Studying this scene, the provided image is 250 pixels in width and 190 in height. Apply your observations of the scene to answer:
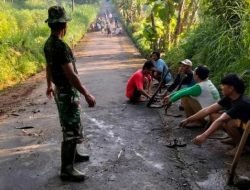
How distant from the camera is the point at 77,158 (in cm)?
584

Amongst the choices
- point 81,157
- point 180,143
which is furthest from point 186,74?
point 81,157

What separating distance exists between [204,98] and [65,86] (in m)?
2.91

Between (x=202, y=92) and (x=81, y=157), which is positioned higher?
(x=202, y=92)

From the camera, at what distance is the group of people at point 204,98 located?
17.3ft

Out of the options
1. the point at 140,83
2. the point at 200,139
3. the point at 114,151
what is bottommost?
the point at 114,151

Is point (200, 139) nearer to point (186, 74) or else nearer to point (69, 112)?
point (69, 112)

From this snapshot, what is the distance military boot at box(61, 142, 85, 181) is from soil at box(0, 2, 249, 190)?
0.11 m

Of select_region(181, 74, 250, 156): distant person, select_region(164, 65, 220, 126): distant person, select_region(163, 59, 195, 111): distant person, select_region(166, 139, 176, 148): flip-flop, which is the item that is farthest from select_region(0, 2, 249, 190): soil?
select_region(163, 59, 195, 111): distant person

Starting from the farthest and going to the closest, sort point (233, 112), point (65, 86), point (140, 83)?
point (140, 83), point (233, 112), point (65, 86)

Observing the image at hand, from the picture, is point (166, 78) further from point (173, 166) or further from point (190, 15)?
point (190, 15)

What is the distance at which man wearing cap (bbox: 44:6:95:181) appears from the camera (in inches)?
186

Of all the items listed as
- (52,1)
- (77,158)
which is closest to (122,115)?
(77,158)

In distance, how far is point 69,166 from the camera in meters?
5.12

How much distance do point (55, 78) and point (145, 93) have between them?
4504mm
